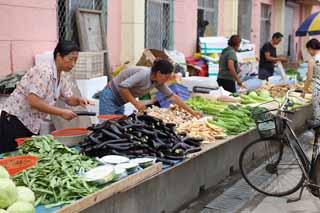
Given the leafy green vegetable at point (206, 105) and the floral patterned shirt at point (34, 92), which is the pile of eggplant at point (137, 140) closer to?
the floral patterned shirt at point (34, 92)

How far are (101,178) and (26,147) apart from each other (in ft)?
3.07

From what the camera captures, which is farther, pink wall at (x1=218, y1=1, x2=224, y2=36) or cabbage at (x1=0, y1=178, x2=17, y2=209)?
pink wall at (x1=218, y1=1, x2=224, y2=36)

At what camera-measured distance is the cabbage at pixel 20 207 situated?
292cm

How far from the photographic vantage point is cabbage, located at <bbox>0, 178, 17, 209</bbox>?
2934 mm

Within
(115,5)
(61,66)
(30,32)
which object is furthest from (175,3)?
(61,66)

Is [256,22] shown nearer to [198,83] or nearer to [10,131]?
[198,83]

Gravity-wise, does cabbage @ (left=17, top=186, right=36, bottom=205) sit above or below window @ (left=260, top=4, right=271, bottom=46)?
below

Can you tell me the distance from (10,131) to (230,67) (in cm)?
540

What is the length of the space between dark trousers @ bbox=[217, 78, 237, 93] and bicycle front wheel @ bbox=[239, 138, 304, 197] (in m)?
3.42

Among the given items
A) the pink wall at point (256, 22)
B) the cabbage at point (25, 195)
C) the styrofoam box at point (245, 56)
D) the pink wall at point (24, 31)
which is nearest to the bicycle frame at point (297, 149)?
the cabbage at point (25, 195)

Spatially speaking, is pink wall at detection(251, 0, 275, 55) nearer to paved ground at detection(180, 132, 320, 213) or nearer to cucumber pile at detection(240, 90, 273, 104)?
cucumber pile at detection(240, 90, 273, 104)

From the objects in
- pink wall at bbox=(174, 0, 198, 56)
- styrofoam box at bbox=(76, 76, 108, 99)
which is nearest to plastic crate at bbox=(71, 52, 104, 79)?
styrofoam box at bbox=(76, 76, 108, 99)

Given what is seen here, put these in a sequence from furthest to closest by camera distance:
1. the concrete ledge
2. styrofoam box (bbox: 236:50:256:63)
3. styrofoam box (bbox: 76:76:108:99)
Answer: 1. styrofoam box (bbox: 236:50:256:63)
2. styrofoam box (bbox: 76:76:108:99)
3. the concrete ledge

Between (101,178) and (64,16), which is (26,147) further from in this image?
(64,16)
